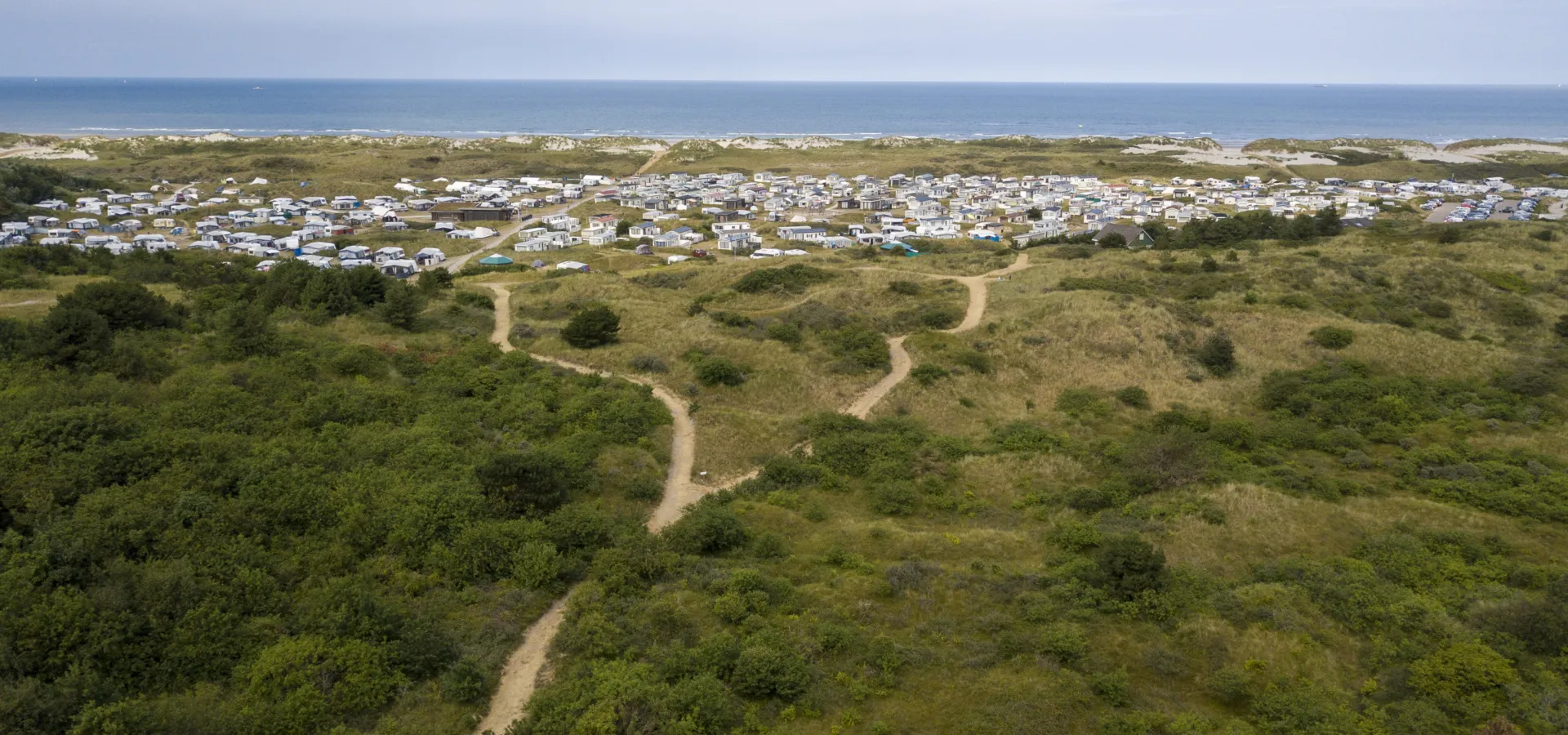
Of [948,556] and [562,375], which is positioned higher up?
[562,375]

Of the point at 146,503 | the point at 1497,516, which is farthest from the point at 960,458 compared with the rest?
the point at 146,503

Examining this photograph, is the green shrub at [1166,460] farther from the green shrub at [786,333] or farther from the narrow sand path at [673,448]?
the green shrub at [786,333]

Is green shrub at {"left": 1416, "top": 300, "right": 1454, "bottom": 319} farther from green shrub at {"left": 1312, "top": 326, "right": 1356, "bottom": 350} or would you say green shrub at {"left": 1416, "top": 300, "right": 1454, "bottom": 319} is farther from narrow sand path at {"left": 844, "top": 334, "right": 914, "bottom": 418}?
narrow sand path at {"left": 844, "top": 334, "right": 914, "bottom": 418}

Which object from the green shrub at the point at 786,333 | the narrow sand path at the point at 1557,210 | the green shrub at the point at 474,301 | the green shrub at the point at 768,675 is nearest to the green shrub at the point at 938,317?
the green shrub at the point at 786,333

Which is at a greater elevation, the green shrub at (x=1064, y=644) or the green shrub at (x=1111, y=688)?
the green shrub at (x=1064, y=644)

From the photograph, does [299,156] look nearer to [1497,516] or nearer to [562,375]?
[562,375]

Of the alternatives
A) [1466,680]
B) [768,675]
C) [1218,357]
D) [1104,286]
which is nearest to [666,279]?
[1104,286]
